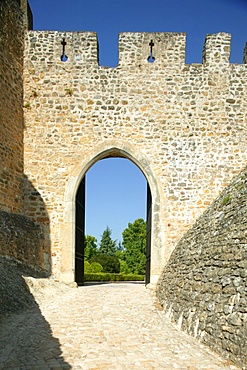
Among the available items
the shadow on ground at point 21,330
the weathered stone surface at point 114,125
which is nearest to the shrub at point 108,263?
the weathered stone surface at point 114,125

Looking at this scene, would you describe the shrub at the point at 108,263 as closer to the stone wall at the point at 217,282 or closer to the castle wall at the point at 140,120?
the castle wall at the point at 140,120

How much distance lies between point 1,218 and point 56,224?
169 centimetres

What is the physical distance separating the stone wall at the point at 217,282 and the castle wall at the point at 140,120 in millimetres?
2737

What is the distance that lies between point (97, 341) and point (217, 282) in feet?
6.09

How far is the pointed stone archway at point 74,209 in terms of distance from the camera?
9.88 m

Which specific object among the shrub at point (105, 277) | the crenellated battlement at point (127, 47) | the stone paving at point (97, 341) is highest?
the crenellated battlement at point (127, 47)

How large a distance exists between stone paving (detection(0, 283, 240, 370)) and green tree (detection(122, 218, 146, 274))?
939 inches

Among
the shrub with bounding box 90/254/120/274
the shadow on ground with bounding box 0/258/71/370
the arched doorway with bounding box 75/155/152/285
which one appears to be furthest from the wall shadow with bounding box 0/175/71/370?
the shrub with bounding box 90/254/120/274

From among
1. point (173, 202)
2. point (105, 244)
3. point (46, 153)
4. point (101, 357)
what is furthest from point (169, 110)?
point (105, 244)

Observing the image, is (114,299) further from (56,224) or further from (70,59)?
(70,59)

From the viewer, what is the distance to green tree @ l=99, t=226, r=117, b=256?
42938mm

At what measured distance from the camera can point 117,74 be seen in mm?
10609

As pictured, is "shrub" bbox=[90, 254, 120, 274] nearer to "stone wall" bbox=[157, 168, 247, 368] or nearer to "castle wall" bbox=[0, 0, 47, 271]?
"castle wall" bbox=[0, 0, 47, 271]

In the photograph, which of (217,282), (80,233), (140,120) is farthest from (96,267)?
(217,282)
